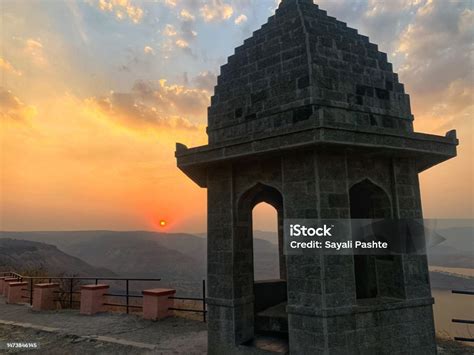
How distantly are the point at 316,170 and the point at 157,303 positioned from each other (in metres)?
7.23

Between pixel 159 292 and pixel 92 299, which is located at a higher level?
pixel 159 292

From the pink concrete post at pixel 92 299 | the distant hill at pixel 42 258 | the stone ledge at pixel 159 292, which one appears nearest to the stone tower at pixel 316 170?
the stone ledge at pixel 159 292

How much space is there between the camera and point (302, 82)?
6.29 meters

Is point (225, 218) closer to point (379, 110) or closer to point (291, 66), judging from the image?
point (291, 66)

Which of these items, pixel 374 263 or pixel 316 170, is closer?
pixel 316 170

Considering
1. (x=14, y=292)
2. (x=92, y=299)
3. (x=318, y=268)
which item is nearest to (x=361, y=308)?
(x=318, y=268)

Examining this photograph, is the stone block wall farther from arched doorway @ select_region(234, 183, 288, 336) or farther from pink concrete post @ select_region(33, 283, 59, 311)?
pink concrete post @ select_region(33, 283, 59, 311)

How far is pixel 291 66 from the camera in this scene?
6535 mm

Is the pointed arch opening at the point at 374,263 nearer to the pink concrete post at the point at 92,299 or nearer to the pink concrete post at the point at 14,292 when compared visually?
→ the pink concrete post at the point at 92,299

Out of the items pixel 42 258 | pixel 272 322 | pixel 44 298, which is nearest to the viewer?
pixel 272 322

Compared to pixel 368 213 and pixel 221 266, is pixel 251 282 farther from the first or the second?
pixel 368 213

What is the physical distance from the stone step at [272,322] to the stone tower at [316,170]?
0.07 feet

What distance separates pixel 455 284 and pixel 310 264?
7724cm

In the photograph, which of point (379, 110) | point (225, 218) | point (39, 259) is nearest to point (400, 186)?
point (379, 110)
